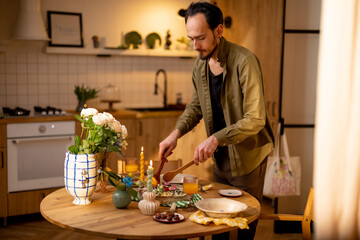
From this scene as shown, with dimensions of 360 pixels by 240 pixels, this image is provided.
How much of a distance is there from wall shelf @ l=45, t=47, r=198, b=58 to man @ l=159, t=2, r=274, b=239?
2294 millimetres

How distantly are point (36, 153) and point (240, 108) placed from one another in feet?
7.87

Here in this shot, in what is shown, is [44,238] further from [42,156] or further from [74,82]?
[74,82]

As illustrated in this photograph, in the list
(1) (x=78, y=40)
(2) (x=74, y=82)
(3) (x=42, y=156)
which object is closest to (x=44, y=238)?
(3) (x=42, y=156)

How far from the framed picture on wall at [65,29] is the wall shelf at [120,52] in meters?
0.10

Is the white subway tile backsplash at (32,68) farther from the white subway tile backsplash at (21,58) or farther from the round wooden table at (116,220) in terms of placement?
the round wooden table at (116,220)

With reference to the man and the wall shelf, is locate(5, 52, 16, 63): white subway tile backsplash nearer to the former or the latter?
the wall shelf

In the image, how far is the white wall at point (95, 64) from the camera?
14.5ft

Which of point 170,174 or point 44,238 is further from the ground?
point 170,174

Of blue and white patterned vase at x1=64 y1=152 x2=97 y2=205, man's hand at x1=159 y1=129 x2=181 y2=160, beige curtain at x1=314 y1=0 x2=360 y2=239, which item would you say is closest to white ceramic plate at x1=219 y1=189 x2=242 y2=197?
man's hand at x1=159 y1=129 x2=181 y2=160

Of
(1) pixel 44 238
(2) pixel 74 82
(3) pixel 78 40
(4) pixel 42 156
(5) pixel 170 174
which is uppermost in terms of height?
(3) pixel 78 40

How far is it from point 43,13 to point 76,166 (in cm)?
297

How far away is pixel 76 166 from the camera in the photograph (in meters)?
1.94

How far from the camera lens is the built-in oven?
3924 millimetres

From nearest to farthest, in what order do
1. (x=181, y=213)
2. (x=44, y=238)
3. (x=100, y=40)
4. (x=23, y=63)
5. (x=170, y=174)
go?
(x=181, y=213)
(x=170, y=174)
(x=44, y=238)
(x=23, y=63)
(x=100, y=40)
